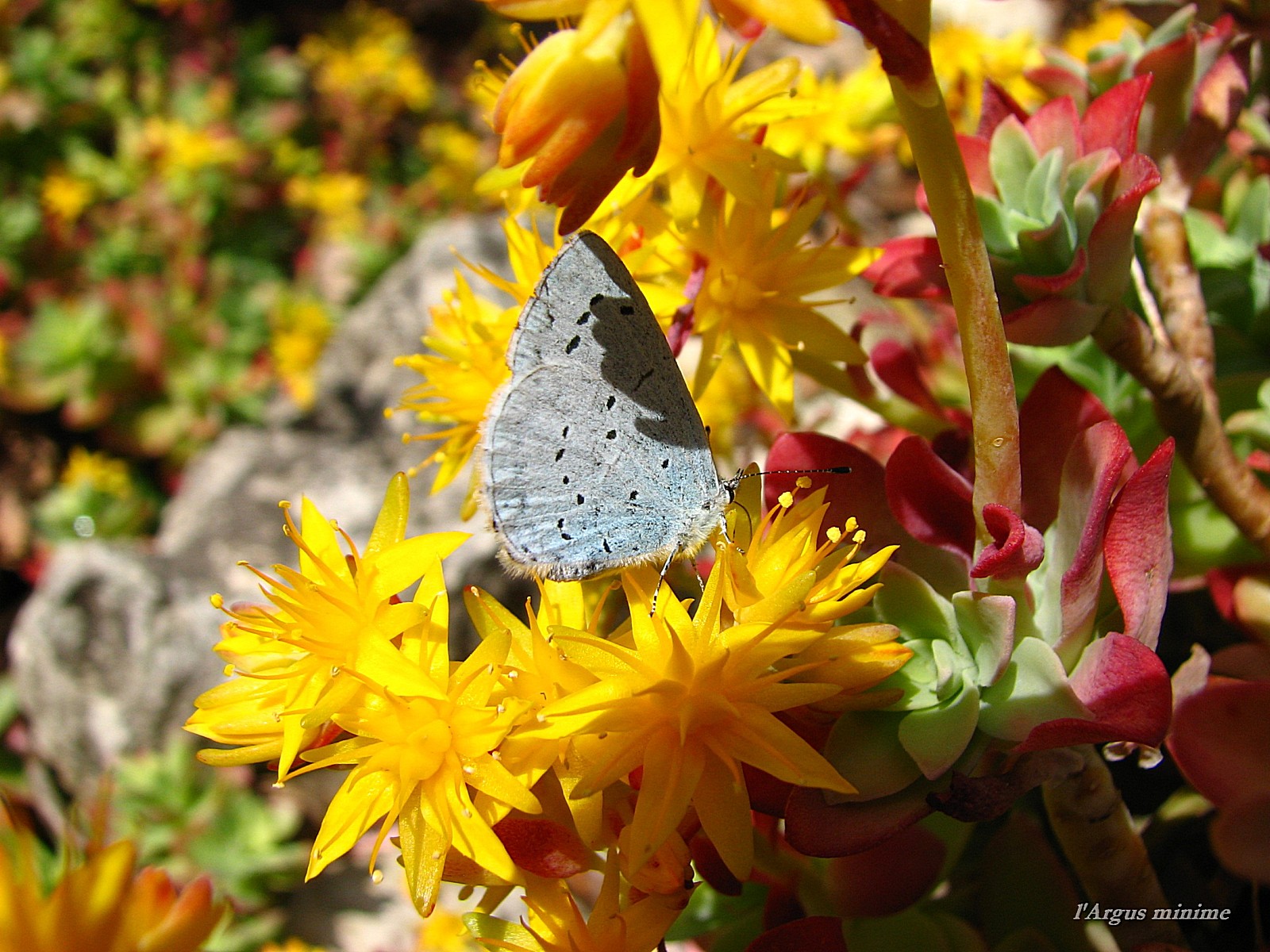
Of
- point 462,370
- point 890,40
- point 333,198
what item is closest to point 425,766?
point 462,370

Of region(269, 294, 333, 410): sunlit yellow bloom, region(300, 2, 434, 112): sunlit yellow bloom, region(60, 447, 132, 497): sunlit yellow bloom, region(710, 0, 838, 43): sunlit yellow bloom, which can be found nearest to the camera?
region(710, 0, 838, 43): sunlit yellow bloom

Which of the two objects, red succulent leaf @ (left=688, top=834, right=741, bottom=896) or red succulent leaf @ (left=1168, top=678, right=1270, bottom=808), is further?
red succulent leaf @ (left=688, top=834, right=741, bottom=896)

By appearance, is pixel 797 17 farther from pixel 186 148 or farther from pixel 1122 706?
pixel 186 148

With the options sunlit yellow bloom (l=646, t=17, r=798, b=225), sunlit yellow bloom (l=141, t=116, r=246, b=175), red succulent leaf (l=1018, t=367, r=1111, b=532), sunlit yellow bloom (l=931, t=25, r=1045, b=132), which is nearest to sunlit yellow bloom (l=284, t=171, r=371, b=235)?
sunlit yellow bloom (l=141, t=116, r=246, b=175)

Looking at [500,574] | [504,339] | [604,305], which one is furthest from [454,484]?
[604,305]

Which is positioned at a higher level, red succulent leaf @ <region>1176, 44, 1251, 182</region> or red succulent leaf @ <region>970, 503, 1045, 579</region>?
red succulent leaf @ <region>1176, 44, 1251, 182</region>

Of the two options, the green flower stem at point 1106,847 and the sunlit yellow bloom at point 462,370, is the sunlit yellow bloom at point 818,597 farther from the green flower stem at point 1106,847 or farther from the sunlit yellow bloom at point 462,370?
the sunlit yellow bloom at point 462,370

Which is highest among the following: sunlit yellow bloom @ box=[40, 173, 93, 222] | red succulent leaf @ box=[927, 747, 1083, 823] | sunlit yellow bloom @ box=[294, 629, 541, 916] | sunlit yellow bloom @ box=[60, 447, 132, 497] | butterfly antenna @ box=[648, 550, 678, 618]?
butterfly antenna @ box=[648, 550, 678, 618]

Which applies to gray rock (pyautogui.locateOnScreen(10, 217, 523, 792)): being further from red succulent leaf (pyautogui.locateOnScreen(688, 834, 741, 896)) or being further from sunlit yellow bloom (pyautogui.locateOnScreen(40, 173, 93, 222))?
sunlit yellow bloom (pyautogui.locateOnScreen(40, 173, 93, 222))
